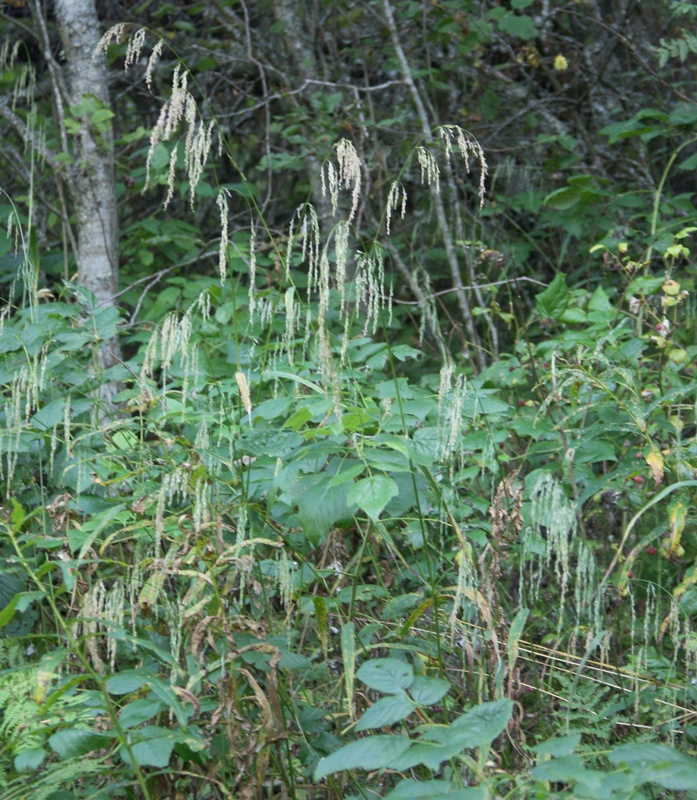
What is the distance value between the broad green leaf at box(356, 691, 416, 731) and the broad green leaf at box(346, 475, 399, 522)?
1.00ft

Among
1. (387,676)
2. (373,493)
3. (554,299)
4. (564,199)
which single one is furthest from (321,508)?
(564,199)

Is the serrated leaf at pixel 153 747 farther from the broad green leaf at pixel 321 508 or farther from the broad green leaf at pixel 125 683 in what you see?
the broad green leaf at pixel 321 508

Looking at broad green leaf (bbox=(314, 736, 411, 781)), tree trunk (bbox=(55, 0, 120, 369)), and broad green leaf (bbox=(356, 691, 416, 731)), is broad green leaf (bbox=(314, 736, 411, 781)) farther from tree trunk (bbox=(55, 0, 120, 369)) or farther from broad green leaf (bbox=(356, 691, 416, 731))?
tree trunk (bbox=(55, 0, 120, 369))

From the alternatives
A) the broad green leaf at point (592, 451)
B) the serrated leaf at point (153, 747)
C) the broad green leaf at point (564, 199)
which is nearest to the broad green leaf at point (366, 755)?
the serrated leaf at point (153, 747)

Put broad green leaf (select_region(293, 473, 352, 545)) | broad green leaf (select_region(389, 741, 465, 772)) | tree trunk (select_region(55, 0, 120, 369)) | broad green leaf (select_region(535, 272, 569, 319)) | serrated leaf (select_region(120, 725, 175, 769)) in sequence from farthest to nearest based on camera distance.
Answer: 1. tree trunk (select_region(55, 0, 120, 369))
2. broad green leaf (select_region(535, 272, 569, 319))
3. broad green leaf (select_region(293, 473, 352, 545))
4. serrated leaf (select_region(120, 725, 175, 769))
5. broad green leaf (select_region(389, 741, 465, 772))

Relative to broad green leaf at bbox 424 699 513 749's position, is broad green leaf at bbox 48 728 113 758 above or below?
below

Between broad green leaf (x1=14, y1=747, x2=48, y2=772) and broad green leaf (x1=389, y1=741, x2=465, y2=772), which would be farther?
broad green leaf (x1=14, y1=747, x2=48, y2=772)

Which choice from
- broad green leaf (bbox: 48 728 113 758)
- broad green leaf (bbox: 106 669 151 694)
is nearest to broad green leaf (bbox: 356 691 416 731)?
broad green leaf (bbox: 106 669 151 694)

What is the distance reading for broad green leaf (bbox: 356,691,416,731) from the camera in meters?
1.33

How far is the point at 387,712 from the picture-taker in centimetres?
135

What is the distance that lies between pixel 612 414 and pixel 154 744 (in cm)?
134

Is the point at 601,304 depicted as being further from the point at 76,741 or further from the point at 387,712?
the point at 76,741

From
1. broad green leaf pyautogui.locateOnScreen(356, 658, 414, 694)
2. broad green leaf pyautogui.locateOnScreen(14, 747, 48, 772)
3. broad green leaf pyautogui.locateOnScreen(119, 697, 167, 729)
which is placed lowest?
broad green leaf pyautogui.locateOnScreen(14, 747, 48, 772)

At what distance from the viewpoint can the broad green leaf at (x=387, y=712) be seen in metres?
1.33
